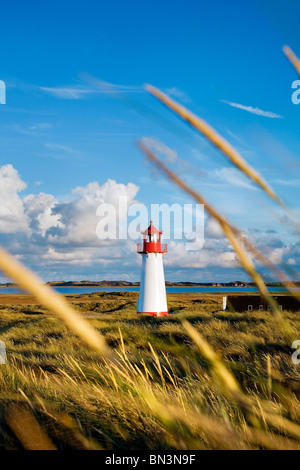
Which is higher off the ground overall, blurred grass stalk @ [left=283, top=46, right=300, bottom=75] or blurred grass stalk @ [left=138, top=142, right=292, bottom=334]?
blurred grass stalk @ [left=283, top=46, right=300, bottom=75]

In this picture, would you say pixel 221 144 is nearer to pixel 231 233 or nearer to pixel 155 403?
pixel 231 233

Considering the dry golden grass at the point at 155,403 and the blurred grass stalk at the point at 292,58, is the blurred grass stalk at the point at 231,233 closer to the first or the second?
the dry golden grass at the point at 155,403

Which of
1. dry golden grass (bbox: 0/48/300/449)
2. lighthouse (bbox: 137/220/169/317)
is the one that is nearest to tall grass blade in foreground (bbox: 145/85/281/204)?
dry golden grass (bbox: 0/48/300/449)

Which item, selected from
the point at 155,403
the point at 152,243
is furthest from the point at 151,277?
the point at 155,403

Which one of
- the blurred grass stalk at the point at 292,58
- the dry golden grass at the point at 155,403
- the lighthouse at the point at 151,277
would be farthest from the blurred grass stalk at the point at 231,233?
the lighthouse at the point at 151,277

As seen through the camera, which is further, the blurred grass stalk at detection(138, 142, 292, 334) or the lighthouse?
the lighthouse

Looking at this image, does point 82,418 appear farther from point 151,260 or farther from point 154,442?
point 151,260

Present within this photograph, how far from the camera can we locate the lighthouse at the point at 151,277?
2369 cm

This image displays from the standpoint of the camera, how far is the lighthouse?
23688 millimetres

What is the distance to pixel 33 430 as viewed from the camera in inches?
87.9

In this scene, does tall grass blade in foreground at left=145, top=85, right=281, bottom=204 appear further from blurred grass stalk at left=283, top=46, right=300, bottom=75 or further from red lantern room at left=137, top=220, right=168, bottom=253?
red lantern room at left=137, top=220, right=168, bottom=253

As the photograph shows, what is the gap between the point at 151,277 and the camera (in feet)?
77.9

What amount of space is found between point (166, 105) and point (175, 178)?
237 millimetres
